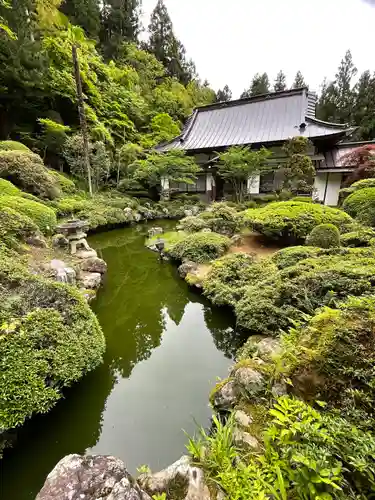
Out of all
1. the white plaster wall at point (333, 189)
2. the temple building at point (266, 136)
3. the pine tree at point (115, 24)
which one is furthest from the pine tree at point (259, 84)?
the white plaster wall at point (333, 189)

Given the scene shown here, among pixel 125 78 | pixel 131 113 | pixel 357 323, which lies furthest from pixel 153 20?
pixel 357 323

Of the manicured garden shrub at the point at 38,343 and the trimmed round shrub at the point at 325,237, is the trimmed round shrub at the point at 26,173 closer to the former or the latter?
the manicured garden shrub at the point at 38,343

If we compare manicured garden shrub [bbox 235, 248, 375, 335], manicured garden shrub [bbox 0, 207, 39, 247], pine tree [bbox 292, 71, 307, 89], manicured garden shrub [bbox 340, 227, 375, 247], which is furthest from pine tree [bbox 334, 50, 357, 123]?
manicured garden shrub [bbox 0, 207, 39, 247]

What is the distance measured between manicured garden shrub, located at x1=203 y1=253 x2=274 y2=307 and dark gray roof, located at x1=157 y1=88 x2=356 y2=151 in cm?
1101

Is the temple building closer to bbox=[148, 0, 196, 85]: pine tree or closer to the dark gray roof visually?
the dark gray roof

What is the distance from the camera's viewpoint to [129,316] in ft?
14.8

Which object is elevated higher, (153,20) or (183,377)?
(153,20)

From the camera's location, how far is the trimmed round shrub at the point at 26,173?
8.32 m

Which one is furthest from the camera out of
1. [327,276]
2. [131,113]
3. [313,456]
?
[131,113]

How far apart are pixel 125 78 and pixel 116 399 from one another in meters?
21.5

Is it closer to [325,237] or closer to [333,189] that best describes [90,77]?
[333,189]

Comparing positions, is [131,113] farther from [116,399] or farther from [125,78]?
[116,399]

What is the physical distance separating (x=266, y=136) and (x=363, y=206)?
9.34 m

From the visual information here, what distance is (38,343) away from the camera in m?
2.46
